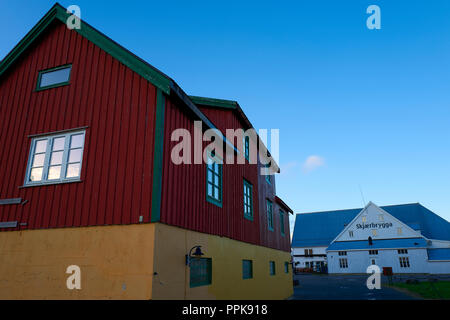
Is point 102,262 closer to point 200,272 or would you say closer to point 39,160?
point 200,272

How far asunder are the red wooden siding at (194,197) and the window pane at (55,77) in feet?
11.1

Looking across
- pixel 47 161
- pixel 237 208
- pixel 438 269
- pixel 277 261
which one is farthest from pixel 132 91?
pixel 438 269

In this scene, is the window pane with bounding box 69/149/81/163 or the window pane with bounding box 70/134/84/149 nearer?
the window pane with bounding box 69/149/81/163

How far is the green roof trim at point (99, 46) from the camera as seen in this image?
776 cm

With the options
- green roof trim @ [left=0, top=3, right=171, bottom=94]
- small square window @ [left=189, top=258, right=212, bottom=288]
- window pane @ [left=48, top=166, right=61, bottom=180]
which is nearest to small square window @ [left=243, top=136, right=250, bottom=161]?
small square window @ [left=189, top=258, right=212, bottom=288]

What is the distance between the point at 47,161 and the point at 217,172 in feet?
16.9

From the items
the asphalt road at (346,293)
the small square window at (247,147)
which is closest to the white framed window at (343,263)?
the asphalt road at (346,293)

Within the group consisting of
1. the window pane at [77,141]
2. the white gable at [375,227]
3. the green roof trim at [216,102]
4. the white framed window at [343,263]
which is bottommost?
the white framed window at [343,263]

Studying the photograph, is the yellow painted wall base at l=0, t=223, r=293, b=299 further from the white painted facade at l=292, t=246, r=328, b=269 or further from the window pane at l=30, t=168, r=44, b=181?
the white painted facade at l=292, t=246, r=328, b=269

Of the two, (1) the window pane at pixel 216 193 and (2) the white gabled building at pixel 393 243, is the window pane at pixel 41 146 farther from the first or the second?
(2) the white gabled building at pixel 393 243

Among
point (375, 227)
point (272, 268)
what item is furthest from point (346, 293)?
point (375, 227)

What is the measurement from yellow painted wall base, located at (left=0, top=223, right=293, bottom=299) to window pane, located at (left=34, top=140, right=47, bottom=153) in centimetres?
216

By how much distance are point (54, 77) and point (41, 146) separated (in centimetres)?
213

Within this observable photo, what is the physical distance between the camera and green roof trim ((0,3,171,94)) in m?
7.76
